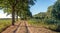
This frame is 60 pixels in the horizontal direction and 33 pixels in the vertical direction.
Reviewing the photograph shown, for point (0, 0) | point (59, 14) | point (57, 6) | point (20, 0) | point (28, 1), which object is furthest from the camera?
point (57, 6)

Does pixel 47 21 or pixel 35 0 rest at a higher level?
pixel 35 0

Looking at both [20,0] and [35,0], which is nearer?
[20,0]

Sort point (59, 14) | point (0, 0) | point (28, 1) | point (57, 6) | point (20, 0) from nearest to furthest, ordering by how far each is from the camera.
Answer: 1. point (0, 0)
2. point (20, 0)
3. point (28, 1)
4. point (59, 14)
5. point (57, 6)

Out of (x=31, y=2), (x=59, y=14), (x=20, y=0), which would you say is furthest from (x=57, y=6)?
(x=20, y=0)

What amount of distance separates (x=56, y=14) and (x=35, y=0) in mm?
27947

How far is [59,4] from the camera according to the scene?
64.1 metres

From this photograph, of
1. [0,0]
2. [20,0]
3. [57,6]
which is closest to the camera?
[0,0]

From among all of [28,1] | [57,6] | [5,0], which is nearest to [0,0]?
[5,0]

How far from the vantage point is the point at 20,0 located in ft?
106

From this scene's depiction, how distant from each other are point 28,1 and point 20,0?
8.91 feet

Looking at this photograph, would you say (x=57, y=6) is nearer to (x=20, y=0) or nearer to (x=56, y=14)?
(x=56, y=14)

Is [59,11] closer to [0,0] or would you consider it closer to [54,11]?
[54,11]

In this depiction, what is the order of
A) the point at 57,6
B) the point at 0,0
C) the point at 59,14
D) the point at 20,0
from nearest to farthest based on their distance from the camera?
1. the point at 0,0
2. the point at 20,0
3. the point at 59,14
4. the point at 57,6

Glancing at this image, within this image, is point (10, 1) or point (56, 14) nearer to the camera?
point (10, 1)
